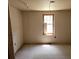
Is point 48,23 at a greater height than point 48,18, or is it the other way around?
point 48,18

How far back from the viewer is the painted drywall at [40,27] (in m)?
7.74

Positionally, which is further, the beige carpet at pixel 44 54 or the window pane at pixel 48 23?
the window pane at pixel 48 23

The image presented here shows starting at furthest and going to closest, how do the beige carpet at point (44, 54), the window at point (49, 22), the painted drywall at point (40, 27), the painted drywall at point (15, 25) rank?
the window at point (49, 22) < the painted drywall at point (40, 27) < the painted drywall at point (15, 25) < the beige carpet at point (44, 54)

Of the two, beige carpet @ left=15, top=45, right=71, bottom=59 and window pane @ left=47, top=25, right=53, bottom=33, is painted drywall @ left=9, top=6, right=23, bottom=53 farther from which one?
window pane @ left=47, top=25, right=53, bottom=33

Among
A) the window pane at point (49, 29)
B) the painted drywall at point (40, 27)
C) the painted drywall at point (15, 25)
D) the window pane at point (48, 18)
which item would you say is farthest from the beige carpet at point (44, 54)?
the window pane at point (48, 18)

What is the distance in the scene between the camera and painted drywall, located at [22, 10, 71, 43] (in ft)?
25.4

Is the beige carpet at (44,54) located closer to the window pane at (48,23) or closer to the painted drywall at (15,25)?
the painted drywall at (15,25)

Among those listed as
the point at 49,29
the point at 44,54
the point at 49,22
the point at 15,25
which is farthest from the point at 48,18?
the point at 44,54

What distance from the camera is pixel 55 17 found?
7.76 m

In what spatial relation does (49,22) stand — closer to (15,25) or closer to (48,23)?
(48,23)

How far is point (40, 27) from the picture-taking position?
25.9ft
